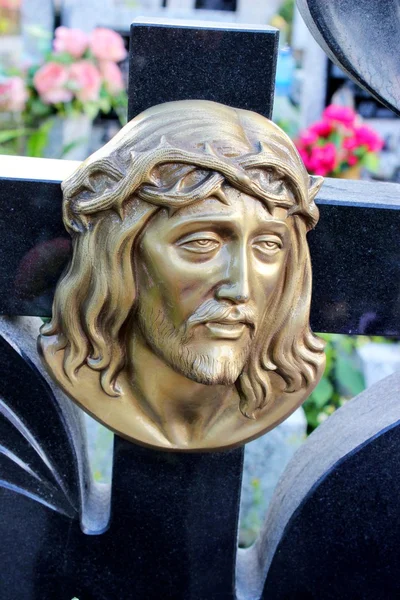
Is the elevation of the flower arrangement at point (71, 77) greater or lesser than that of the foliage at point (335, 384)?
greater

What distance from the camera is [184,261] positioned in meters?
0.83

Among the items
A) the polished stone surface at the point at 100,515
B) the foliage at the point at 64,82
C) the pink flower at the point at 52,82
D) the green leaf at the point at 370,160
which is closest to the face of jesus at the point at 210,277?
the polished stone surface at the point at 100,515

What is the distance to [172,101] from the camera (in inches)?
35.1

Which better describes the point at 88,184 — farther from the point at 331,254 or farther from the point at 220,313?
the point at 331,254

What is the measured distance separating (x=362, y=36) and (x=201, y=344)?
14.9 inches

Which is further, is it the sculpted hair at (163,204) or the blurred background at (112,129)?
the blurred background at (112,129)

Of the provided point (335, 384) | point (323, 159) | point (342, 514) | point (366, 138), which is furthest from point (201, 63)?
point (366, 138)

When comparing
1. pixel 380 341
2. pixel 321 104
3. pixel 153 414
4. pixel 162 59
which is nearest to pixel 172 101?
pixel 162 59

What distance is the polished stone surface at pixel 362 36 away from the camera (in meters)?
0.88

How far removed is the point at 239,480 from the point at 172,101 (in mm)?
493

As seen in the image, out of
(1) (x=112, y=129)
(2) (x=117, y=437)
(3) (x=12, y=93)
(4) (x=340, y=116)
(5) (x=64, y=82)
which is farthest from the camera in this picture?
(1) (x=112, y=129)

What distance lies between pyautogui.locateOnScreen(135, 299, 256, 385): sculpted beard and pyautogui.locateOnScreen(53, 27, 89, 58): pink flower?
2362 mm

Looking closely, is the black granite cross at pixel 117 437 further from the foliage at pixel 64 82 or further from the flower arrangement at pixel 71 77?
the flower arrangement at pixel 71 77

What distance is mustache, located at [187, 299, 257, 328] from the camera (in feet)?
2.72
